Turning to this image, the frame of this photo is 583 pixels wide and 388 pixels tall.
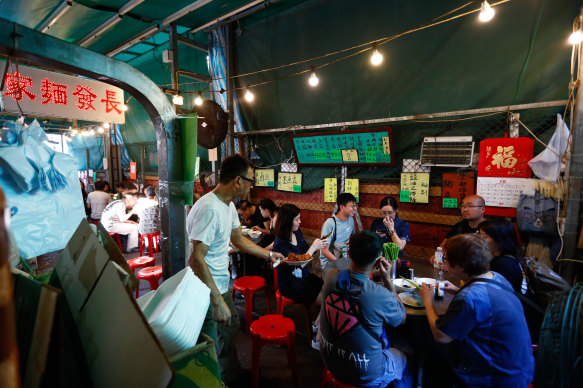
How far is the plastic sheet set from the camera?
1.22m

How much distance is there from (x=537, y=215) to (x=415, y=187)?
1.80 m

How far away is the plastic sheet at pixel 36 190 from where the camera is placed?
1221mm

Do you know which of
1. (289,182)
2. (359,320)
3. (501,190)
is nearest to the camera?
(359,320)

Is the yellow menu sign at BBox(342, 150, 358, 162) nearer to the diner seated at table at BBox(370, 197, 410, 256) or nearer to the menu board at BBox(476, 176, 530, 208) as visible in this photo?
the diner seated at table at BBox(370, 197, 410, 256)

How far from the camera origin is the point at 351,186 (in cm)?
620

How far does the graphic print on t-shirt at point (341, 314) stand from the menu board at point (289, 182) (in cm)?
487

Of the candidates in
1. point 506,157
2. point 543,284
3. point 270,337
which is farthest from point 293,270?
point 506,157

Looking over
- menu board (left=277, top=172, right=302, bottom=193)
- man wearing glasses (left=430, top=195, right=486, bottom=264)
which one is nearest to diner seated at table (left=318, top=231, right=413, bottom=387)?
man wearing glasses (left=430, top=195, right=486, bottom=264)

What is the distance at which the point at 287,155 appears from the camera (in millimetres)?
7270

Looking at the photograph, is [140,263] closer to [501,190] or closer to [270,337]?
[270,337]

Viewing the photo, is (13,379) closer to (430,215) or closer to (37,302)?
(37,302)

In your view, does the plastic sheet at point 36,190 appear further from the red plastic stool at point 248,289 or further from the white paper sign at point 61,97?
the white paper sign at point 61,97

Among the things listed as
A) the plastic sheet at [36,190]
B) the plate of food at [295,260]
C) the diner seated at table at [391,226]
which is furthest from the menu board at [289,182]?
the plastic sheet at [36,190]

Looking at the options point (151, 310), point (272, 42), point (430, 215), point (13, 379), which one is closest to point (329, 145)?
point (430, 215)
